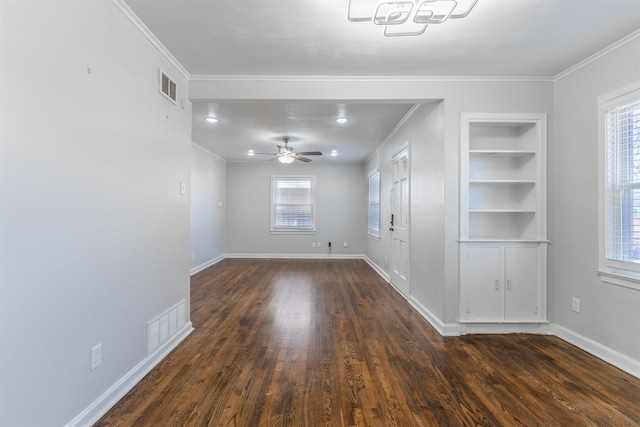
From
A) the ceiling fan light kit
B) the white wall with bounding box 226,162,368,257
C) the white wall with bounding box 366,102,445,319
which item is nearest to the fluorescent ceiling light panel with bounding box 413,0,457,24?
the ceiling fan light kit

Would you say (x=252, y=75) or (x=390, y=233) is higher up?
(x=252, y=75)

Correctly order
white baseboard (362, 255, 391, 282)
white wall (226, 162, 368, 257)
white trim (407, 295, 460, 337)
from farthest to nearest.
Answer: white wall (226, 162, 368, 257), white baseboard (362, 255, 391, 282), white trim (407, 295, 460, 337)

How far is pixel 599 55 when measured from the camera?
2.51 metres

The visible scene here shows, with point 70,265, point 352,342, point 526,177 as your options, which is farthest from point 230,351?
point 526,177

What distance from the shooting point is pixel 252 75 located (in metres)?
2.93

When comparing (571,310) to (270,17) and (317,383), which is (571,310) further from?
(270,17)

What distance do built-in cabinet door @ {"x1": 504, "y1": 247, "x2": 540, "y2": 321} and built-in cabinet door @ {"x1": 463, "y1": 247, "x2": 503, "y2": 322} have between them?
0.11m

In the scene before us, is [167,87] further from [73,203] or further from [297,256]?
[297,256]

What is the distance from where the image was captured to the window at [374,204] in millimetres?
6298

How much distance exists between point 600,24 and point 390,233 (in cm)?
359

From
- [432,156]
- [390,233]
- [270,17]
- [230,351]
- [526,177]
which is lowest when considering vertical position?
[230,351]

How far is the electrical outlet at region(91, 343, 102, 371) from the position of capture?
171 centimetres

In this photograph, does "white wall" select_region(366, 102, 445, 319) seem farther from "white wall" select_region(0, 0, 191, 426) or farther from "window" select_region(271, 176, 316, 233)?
"window" select_region(271, 176, 316, 233)

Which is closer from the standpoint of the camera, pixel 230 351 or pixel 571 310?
pixel 230 351
